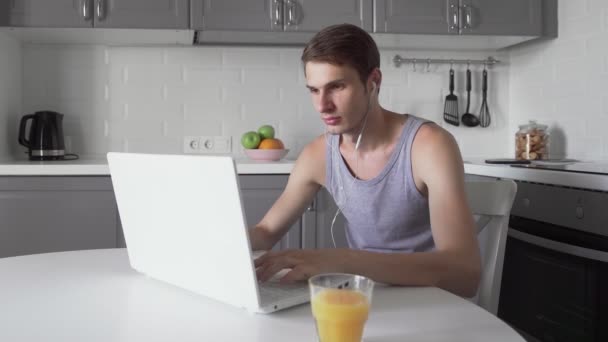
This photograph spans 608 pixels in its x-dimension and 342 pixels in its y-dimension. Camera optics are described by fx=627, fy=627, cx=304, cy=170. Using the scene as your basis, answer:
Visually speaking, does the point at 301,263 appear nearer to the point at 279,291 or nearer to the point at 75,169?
the point at 279,291

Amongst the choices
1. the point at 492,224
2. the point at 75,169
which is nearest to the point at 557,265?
the point at 492,224

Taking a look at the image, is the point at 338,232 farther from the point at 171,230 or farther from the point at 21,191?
the point at 171,230

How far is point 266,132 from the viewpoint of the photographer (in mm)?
2852

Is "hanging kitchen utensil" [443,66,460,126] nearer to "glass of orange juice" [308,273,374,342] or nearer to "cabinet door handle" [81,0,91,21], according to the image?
"cabinet door handle" [81,0,91,21]

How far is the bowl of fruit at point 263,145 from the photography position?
9.02 ft

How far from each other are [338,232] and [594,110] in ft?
3.88

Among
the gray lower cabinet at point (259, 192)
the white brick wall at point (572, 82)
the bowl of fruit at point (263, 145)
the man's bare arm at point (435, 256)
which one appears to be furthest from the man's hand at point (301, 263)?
the white brick wall at point (572, 82)

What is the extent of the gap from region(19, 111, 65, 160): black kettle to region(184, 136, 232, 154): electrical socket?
0.60 metres

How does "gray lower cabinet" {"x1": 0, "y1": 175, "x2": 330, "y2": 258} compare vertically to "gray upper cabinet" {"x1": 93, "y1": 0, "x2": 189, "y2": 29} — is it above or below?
below

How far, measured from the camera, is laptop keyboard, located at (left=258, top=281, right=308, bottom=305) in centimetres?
88

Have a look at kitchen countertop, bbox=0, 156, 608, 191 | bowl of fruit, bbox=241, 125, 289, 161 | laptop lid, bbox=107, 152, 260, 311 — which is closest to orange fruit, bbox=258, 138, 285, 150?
bowl of fruit, bbox=241, 125, 289, 161

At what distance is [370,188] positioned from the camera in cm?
145

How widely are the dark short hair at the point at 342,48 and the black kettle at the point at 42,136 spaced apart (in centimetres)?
180

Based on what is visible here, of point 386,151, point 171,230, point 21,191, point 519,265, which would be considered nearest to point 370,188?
point 386,151
